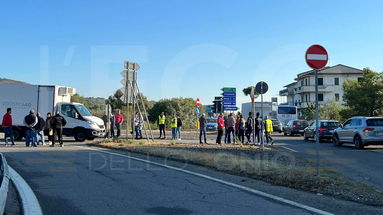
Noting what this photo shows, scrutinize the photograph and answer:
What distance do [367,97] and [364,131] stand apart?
71.4ft

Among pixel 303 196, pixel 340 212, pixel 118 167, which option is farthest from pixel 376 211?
pixel 118 167

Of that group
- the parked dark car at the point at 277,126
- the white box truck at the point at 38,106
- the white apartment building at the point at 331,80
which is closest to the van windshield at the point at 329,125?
the white box truck at the point at 38,106

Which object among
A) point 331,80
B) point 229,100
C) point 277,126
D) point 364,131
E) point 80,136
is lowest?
point 80,136

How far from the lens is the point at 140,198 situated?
6730 millimetres

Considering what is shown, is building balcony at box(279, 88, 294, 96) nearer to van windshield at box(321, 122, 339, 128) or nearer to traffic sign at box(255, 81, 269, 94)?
van windshield at box(321, 122, 339, 128)

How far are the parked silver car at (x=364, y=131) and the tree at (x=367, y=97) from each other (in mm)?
20147

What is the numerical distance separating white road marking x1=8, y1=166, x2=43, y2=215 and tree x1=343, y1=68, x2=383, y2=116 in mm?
36604

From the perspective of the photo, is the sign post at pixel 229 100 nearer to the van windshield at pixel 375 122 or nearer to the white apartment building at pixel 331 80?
the van windshield at pixel 375 122

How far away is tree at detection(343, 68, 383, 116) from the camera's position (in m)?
38.4

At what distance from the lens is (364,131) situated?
18.5m

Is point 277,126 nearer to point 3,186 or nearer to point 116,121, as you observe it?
point 116,121

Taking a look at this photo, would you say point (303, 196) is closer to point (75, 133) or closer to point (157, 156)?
point (157, 156)

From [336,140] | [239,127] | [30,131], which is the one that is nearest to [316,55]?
[239,127]

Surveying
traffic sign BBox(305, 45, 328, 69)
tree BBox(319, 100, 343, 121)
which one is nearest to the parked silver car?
traffic sign BBox(305, 45, 328, 69)
